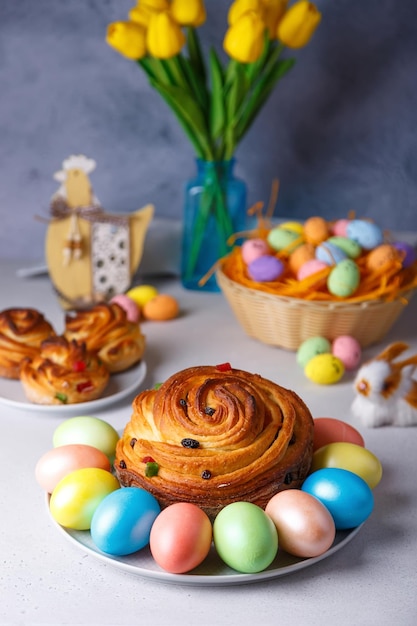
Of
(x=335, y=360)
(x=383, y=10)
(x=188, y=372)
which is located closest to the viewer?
(x=188, y=372)

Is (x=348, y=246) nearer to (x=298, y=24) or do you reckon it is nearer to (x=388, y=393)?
(x=388, y=393)

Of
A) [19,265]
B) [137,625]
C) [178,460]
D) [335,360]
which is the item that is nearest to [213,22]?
[19,265]

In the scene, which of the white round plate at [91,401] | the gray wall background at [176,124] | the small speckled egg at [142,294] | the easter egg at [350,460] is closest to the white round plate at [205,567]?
the easter egg at [350,460]

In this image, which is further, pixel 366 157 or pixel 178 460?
pixel 366 157

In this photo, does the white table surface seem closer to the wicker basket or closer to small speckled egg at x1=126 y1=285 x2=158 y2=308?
the wicker basket

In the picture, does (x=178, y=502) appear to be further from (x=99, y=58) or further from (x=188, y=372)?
(x=99, y=58)

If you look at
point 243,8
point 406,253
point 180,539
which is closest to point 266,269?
point 406,253
